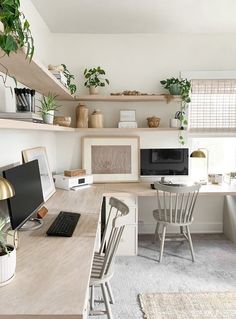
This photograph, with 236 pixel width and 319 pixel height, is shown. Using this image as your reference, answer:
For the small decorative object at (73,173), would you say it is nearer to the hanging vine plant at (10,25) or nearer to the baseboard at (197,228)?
the baseboard at (197,228)

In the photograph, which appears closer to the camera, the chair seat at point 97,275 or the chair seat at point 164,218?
the chair seat at point 97,275

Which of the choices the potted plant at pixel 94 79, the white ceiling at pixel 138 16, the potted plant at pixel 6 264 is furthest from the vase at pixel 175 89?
the potted plant at pixel 6 264

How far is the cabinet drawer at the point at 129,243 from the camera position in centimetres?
302

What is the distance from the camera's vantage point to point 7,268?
44.4 inches

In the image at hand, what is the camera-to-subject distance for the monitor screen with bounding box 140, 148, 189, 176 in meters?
3.47

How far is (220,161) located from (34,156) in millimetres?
2421

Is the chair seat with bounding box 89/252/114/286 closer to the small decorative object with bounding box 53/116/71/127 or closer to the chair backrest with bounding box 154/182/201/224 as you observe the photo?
the chair backrest with bounding box 154/182/201/224

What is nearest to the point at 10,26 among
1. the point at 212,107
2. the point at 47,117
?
the point at 47,117

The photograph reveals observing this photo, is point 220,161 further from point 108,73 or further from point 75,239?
point 75,239

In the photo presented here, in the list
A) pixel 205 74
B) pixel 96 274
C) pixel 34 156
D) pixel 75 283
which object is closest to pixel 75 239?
pixel 96 274

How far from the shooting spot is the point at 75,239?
1.63 m

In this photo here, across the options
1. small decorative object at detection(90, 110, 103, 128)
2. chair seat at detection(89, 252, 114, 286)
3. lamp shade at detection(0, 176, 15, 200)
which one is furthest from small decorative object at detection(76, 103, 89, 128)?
lamp shade at detection(0, 176, 15, 200)

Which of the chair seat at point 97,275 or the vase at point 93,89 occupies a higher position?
the vase at point 93,89

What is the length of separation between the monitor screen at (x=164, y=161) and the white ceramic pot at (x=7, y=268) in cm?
248
